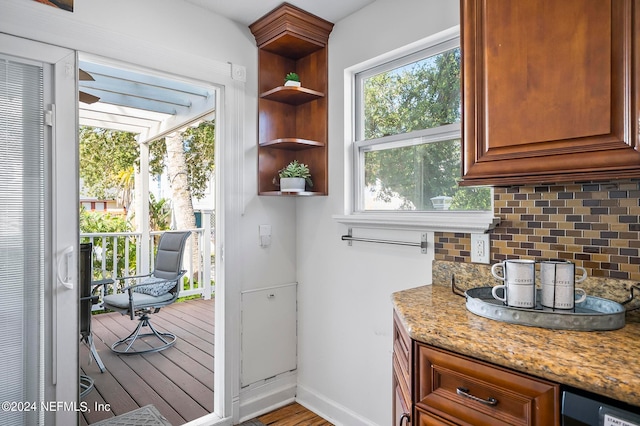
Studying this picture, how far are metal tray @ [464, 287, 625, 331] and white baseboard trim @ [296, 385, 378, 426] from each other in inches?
51.3

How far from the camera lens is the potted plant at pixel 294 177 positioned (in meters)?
2.43

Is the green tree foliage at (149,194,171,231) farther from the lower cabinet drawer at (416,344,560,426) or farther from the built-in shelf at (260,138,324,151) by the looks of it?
the lower cabinet drawer at (416,344,560,426)

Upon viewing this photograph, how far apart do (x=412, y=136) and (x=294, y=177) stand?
31.1 inches

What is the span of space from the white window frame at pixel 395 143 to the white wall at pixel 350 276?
4cm

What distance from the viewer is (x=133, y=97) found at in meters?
4.13

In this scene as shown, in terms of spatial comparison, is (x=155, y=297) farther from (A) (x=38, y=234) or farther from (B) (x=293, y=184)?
(B) (x=293, y=184)

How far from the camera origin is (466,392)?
113cm

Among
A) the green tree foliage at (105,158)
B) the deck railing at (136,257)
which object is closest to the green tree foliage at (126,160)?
the green tree foliage at (105,158)

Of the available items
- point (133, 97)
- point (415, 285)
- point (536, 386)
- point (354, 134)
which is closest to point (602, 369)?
point (536, 386)

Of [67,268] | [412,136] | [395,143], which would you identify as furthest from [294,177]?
[67,268]

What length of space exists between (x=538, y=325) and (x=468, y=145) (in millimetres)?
689

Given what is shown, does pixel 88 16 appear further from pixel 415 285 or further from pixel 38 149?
pixel 415 285

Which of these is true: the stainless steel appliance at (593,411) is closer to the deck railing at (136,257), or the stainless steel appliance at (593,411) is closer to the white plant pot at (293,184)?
the white plant pot at (293,184)

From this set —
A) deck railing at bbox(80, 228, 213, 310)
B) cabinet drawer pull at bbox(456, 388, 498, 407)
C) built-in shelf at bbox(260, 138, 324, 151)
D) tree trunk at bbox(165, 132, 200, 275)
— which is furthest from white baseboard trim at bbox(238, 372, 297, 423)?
tree trunk at bbox(165, 132, 200, 275)
